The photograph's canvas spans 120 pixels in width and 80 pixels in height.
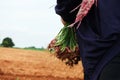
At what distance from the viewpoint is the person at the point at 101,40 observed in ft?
8.18

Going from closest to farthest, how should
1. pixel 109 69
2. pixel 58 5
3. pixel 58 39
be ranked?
pixel 109 69, pixel 58 5, pixel 58 39

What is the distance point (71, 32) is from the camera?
3.02 meters

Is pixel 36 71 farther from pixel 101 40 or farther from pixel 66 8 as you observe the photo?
pixel 101 40

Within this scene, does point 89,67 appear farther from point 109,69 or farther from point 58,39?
point 58,39

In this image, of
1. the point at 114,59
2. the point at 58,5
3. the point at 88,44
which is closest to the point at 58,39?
the point at 58,5

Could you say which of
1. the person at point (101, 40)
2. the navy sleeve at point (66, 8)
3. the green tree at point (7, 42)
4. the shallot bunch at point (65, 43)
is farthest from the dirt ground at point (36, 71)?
the green tree at point (7, 42)

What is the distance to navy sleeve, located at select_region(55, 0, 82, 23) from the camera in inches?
112

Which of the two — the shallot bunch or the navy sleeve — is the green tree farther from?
the navy sleeve

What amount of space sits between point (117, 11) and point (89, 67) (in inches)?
11.8

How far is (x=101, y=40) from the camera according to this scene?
254 cm

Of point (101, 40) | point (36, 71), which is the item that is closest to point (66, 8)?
point (101, 40)

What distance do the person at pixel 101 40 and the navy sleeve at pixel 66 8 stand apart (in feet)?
0.52

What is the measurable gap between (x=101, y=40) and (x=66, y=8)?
0.39 m

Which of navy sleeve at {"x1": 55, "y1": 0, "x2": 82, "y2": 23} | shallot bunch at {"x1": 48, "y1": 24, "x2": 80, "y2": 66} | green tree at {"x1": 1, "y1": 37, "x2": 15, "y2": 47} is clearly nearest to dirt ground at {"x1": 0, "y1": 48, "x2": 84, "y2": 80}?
shallot bunch at {"x1": 48, "y1": 24, "x2": 80, "y2": 66}
